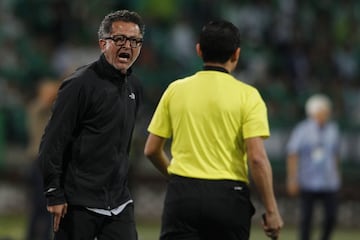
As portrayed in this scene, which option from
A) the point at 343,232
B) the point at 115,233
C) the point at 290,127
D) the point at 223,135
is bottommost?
the point at 343,232

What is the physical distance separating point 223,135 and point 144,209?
42.2 ft

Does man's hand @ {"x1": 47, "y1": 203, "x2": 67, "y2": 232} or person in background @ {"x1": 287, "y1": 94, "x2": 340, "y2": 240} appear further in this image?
person in background @ {"x1": 287, "y1": 94, "x2": 340, "y2": 240}

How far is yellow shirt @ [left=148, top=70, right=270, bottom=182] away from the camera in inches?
296

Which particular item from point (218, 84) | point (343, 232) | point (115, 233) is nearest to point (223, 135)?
point (218, 84)

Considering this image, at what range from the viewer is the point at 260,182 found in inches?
294

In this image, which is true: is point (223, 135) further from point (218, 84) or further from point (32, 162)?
point (32, 162)

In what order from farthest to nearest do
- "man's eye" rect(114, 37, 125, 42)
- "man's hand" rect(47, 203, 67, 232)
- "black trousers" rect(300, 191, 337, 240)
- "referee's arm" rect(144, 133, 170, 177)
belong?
"black trousers" rect(300, 191, 337, 240) → "referee's arm" rect(144, 133, 170, 177) → "man's eye" rect(114, 37, 125, 42) → "man's hand" rect(47, 203, 67, 232)

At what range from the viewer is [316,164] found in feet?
50.7

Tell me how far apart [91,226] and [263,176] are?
3.66ft

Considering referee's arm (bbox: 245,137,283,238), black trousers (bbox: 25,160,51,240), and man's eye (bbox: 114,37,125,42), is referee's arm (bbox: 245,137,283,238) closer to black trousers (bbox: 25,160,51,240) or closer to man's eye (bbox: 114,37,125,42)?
man's eye (bbox: 114,37,125,42)

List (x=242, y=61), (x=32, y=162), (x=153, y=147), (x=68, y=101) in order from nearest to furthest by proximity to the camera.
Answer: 1. (x=68, y=101)
2. (x=153, y=147)
3. (x=32, y=162)
4. (x=242, y=61)

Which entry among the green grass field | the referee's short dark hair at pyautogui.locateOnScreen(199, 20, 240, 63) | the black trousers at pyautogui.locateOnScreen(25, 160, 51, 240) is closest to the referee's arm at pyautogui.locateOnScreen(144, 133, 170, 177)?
the referee's short dark hair at pyautogui.locateOnScreen(199, 20, 240, 63)

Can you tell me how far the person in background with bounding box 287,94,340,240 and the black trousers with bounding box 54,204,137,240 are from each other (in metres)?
7.91

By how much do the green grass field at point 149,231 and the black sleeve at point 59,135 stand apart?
9367 mm
